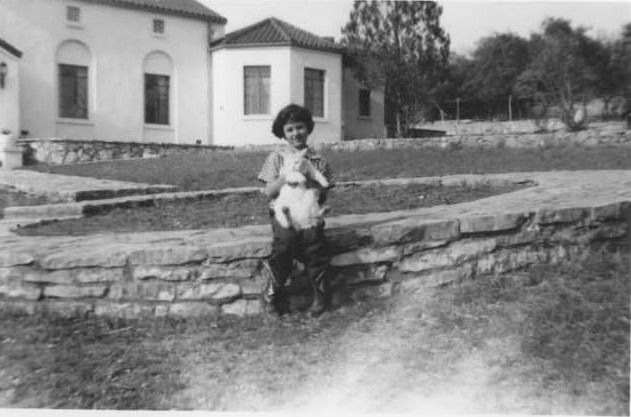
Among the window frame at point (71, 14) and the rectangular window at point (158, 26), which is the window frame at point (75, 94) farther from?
the rectangular window at point (158, 26)

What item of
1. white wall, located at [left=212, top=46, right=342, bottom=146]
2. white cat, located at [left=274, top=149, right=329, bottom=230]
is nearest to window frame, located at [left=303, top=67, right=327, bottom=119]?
white wall, located at [left=212, top=46, right=342, bottom=146]

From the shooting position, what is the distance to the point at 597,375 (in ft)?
10.7

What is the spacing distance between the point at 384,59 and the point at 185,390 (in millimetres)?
11240

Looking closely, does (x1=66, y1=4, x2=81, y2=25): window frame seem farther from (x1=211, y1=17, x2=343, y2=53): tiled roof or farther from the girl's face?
the girl's face

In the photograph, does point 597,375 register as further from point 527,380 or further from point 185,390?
point 185,390

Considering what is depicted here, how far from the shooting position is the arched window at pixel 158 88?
62.7 feet

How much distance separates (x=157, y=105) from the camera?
1928 cm

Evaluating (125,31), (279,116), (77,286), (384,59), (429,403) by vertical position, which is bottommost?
(429,403)

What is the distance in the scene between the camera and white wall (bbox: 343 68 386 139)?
2081 centimetres

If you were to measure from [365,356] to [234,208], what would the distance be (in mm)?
3561

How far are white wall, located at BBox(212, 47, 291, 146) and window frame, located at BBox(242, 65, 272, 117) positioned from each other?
0.07m

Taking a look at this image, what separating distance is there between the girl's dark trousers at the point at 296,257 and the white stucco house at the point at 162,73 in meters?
14.0

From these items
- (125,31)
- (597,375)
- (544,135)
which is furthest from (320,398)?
(125,31)

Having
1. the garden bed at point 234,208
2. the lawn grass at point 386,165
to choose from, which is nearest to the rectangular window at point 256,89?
the lawn grass at point 386,165
